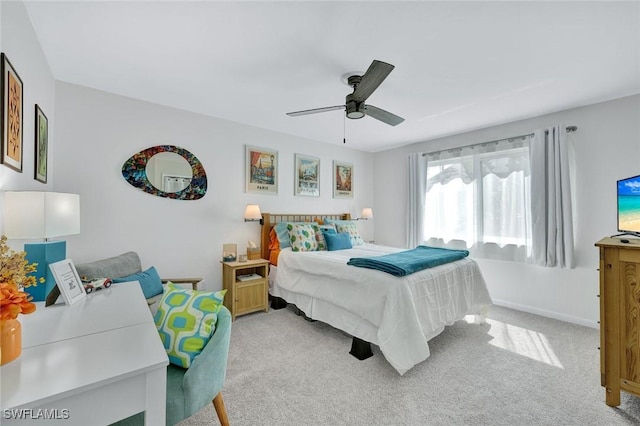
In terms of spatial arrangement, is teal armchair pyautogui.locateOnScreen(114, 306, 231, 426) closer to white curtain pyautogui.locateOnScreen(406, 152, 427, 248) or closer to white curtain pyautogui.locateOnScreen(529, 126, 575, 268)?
white curtain pyautogui.locateOnScreen(529, 126, 575, 268)

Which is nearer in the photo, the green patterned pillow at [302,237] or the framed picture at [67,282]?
the framed picture at [67,282]

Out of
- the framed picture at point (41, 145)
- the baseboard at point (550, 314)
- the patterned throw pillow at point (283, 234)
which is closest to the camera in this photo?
the framed picture at point (41, 145)

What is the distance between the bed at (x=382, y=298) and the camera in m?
2.19

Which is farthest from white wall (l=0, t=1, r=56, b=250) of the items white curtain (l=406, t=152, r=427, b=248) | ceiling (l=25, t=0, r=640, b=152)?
white curtain (l=406, t=152, r=427, b=248)

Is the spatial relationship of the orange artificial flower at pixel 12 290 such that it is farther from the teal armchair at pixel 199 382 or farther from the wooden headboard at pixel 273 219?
the wooden headboard at pixel 273 219

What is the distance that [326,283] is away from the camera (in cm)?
289

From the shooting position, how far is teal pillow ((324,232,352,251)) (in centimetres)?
381

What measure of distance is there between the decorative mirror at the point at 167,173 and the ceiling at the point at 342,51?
612 mm

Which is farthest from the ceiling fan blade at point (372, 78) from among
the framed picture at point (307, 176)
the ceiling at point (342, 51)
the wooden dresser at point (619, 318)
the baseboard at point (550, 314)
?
the baseboard at point (550, 314)

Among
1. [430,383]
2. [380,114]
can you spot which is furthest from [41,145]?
[430,383]

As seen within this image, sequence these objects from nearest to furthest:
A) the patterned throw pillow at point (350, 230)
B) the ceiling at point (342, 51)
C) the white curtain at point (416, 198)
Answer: the ceiling at point (342, 51)
the patterned throw pillow at point (350, 230)
the white curtain at point (416, 198)

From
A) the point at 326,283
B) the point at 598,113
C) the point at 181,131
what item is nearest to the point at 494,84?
the point at 598,113

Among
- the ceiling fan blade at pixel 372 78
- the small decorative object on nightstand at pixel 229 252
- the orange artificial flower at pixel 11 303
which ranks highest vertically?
the ceiling fan blade at pixel 372 78

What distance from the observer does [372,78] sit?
6.46 feet
